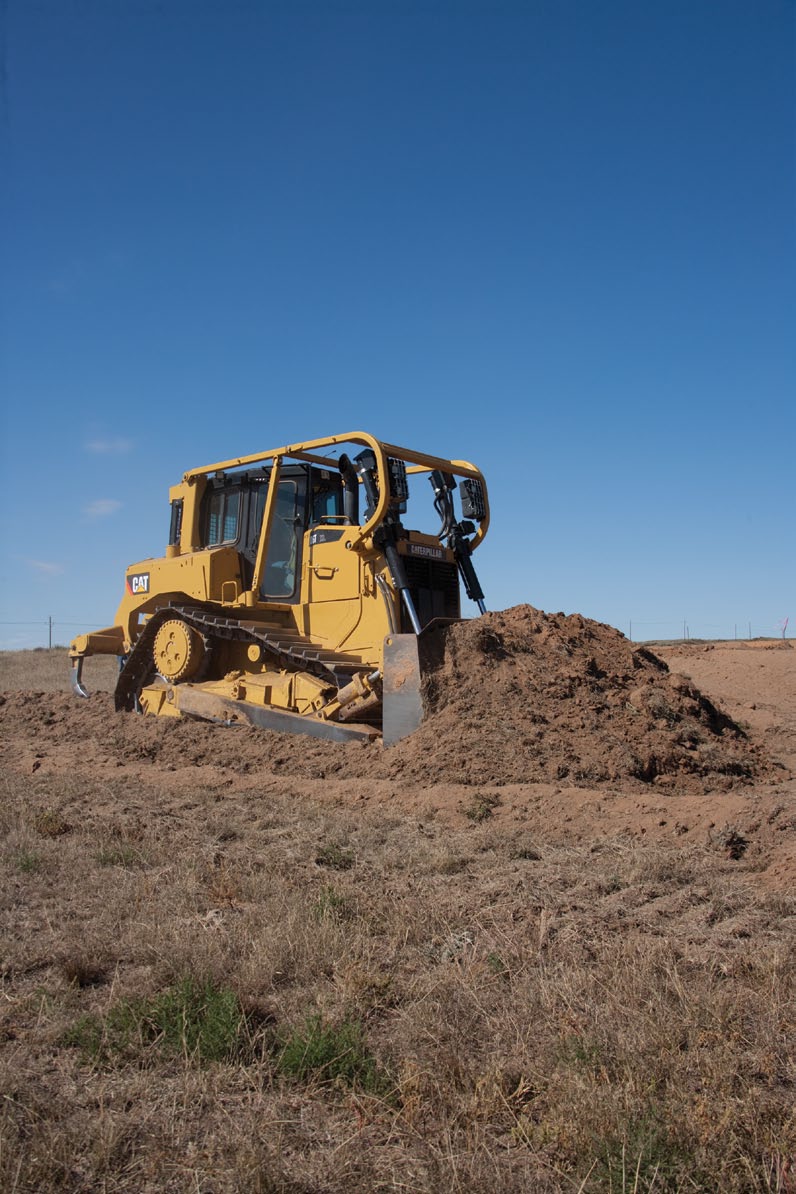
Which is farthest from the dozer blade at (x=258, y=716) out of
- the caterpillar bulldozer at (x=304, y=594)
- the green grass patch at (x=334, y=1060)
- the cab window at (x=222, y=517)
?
the green grass patch at (x=334, y=1060)

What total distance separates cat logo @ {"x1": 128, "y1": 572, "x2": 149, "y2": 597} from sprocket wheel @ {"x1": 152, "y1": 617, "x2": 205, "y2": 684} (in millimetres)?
1839

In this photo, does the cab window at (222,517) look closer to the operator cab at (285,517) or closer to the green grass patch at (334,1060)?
the operator cab at (285,517)

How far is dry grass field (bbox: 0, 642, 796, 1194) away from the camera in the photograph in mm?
2850

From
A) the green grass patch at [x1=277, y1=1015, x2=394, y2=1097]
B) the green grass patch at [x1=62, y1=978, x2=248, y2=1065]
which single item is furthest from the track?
the green grass patch at [x1=277, y1=1015, x2=394, y2=1097]

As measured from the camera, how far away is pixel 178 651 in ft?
40.8

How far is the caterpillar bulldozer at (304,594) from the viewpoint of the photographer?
34.5 feet

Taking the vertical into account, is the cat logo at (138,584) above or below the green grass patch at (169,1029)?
above

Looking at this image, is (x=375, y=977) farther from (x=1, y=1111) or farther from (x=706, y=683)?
(x=706, y=683)

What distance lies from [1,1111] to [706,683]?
55.7ft

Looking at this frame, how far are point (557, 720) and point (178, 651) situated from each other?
18.1 feet

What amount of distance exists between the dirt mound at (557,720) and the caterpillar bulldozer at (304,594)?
0.44m

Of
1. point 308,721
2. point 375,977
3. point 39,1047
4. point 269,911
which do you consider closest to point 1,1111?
point 39,1047

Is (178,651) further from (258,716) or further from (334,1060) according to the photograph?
(334,1060)

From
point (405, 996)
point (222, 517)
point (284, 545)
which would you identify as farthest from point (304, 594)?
point (405, 996)
